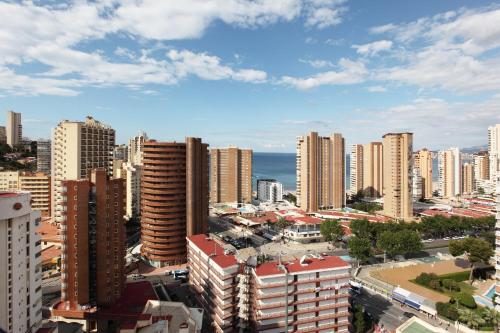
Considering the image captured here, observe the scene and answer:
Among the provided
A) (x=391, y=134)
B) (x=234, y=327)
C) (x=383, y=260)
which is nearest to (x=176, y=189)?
(x=234, y=327)

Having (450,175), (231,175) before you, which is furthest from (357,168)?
(231,175)

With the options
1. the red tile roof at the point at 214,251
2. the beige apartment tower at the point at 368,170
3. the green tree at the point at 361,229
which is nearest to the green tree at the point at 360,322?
the red tile roof at the point at 214,251

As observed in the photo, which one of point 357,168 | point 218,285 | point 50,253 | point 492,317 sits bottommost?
point 492,317

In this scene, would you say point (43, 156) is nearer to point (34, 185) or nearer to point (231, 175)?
point (34, 185)

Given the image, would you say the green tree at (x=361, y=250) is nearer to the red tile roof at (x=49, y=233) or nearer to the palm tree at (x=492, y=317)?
the palm tree at (x=492, y=317)

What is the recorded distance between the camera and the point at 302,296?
109 feet

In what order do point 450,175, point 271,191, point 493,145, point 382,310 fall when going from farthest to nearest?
point 493,145
point 450,175
point 271,191
point 382,310

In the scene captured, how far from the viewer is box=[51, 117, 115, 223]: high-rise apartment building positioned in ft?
224

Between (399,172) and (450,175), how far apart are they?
192ft

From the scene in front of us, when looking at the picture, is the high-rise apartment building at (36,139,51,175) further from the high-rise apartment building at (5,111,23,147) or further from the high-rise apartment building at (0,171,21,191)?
the high-rise apartment building at (5,111,23,147)

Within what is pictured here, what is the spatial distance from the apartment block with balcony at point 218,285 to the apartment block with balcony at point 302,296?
206 centimetres

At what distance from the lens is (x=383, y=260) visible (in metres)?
59.5

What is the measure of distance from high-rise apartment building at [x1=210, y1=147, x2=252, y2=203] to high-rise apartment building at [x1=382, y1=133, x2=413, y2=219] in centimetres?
4422

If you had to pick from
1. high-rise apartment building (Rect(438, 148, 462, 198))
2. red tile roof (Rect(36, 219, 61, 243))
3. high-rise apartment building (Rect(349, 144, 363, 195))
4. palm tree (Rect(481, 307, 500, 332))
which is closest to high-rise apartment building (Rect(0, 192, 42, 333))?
red tile roof (Rect(36, 219, 61, 243))
